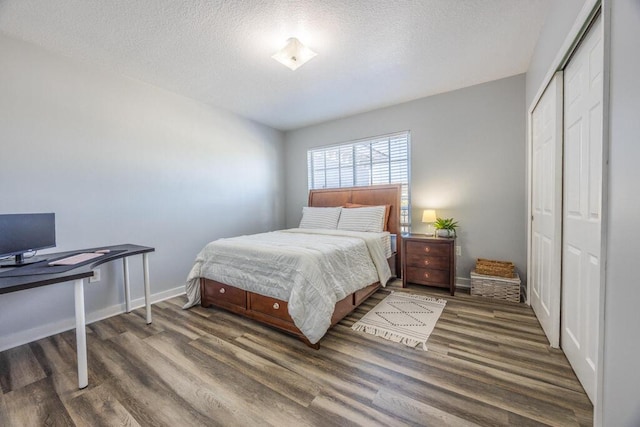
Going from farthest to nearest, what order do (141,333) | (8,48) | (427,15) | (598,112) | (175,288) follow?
(175,288)
(141,333)
(8,48)
(427,15)
(598,112)

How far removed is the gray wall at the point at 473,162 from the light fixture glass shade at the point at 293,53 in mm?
1933

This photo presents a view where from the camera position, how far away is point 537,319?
230 centimetres

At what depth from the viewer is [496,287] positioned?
280 cm

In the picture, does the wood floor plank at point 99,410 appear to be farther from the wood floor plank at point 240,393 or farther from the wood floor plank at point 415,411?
the wood floor plank at point 415,411

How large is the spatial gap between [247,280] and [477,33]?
2977 millimetres

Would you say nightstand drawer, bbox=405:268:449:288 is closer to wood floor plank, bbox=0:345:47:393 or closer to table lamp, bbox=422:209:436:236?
table lamp, bbox=422:209:436:236

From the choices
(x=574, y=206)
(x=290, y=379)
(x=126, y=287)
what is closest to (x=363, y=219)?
(x=574, y=206)

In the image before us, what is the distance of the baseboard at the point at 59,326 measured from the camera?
2043 millimetres

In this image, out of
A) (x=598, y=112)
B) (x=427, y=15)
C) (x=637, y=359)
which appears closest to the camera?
(x=637, y=359)

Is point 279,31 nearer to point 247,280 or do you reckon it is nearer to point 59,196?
point 247,280

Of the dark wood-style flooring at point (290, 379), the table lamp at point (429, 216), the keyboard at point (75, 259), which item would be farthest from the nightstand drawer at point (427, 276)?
the keyboard at point (75, 259)

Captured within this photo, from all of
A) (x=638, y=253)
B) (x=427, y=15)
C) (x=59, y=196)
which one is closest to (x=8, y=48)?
(x=59, y=196)

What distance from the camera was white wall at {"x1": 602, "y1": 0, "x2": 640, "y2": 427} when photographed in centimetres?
84

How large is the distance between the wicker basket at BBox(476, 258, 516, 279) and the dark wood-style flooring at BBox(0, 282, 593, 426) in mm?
625
